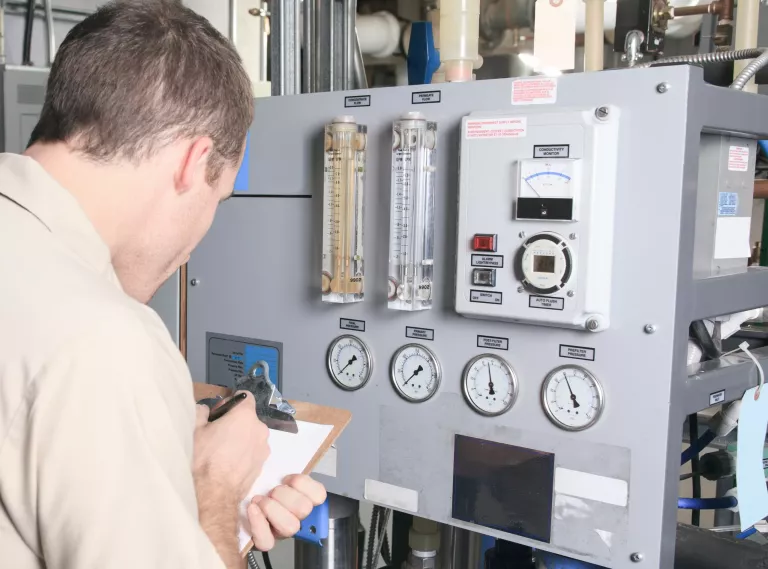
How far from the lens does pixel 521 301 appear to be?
1.20 meters

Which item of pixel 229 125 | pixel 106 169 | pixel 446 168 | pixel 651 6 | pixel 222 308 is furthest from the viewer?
pixel 222 308

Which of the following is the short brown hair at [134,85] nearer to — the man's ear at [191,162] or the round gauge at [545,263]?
the man's ear at [191,162]

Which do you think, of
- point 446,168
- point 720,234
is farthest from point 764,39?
point 446,168

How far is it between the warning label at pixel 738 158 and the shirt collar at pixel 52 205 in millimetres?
1019

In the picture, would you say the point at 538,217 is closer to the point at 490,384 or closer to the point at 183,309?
the point at 490,384

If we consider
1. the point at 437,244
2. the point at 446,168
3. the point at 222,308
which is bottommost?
the point at 222,308

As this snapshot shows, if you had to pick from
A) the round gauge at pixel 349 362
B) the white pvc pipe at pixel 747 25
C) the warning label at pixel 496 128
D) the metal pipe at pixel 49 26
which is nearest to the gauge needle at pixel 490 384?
the round gauge at pixel 349 362

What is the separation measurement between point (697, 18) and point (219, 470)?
2.04 metres

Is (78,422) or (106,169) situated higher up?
(106,169)

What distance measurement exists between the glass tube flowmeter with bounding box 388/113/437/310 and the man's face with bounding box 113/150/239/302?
0.33 metres

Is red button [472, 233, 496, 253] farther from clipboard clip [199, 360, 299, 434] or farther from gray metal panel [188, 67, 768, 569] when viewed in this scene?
clipboard clip [199, 360, 299, 434]

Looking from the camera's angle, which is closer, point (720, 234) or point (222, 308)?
point (720, 234)

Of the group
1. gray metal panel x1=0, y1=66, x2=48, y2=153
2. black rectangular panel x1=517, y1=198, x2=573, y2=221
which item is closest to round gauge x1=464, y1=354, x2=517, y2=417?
black rectangular panel x1=517, y1=198, x2=573, y2=221

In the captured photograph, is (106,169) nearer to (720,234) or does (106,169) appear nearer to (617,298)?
(617,298)
